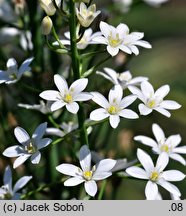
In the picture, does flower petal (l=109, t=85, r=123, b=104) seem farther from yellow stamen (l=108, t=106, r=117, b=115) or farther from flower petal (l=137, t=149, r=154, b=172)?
flower petal (l=137, t=149, r=154, b=172)

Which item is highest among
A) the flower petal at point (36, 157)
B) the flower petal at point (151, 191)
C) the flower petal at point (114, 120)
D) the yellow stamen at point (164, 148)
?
the flower petal at point (114, 120)

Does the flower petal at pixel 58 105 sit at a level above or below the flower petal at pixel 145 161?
above

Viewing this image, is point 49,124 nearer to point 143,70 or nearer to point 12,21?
point 12,21

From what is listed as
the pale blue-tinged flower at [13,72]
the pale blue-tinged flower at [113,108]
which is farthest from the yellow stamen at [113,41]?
the pale blue-tinged flower at [13,72]

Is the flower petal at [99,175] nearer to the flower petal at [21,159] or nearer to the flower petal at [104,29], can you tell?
the flower petal at [21,159]

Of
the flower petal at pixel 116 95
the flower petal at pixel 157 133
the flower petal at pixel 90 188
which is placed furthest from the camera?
the flower petal at pixel 157 133

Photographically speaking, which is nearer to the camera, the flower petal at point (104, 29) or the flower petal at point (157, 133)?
the flower petal at point (104, 29)

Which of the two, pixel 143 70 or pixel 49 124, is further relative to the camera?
pixel 143 70
